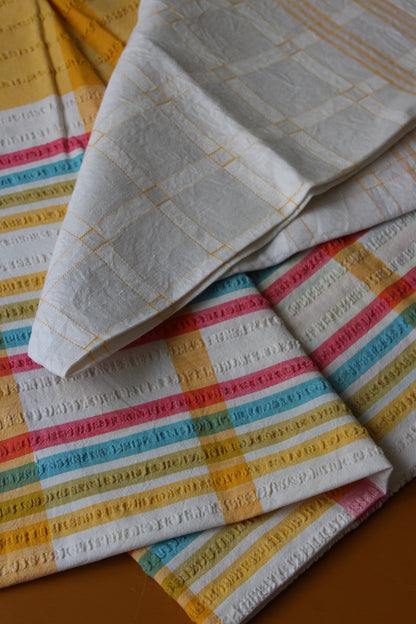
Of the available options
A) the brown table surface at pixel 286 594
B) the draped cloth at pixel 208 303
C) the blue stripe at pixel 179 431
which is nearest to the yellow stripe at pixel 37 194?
the draped cloth at pixel 208 303

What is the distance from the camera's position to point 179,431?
0.67 metres

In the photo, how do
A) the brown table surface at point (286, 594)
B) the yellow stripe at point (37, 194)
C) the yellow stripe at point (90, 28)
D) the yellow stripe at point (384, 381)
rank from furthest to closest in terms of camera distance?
1. the yellow stripe at point (90, 28)
2. the yellow stripe at point (37, 194)
3. the yellow stripe at point (384, 381)
4. the brown table surface at point (286, 594)

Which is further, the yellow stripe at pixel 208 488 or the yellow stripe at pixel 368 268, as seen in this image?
the yellow stripe at pixel 368 268

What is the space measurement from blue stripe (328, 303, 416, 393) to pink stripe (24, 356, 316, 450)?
40 millimetres

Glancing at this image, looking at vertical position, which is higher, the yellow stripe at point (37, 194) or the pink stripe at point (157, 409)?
the yellow stripe at point (37, 194)

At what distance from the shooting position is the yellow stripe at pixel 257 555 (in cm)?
60

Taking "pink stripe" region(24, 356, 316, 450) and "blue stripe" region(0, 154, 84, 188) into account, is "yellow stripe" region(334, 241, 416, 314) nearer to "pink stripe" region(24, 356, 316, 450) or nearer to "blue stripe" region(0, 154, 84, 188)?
"pink stripe" region(24, 356, 316, 450)

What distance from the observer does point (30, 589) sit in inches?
23.8

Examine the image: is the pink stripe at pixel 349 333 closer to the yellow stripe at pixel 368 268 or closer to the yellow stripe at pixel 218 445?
the yellow stripe at pixel 368 268

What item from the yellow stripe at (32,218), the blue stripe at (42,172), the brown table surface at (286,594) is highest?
the blue stripe at (42,172)

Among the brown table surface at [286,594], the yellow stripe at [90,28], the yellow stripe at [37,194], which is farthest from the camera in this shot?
the yellow stripe at [90,28]

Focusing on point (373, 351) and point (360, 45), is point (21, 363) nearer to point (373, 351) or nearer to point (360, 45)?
point (373, 351)

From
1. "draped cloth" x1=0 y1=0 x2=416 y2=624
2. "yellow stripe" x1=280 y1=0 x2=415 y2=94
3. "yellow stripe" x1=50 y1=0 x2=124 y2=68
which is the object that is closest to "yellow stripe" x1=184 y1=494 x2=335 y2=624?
"draped cloth" x1=0 y1=0 x2=416 y2=624

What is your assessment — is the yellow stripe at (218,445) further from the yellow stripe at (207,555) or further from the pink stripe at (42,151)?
the pink stripe at (42,151)
